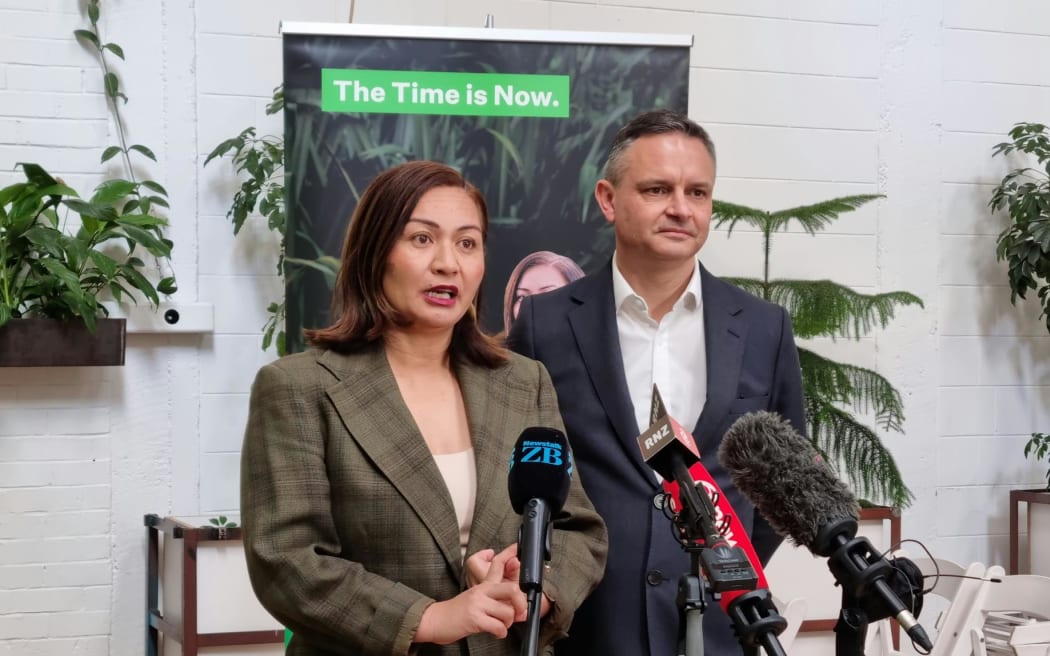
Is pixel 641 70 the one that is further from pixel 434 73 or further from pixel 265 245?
pixel 265 245

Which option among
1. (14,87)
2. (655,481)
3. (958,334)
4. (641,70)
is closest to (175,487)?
(14,87)

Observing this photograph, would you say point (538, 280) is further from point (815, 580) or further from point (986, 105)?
point (986, 105)

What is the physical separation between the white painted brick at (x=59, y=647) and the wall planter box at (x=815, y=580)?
221 centimetres

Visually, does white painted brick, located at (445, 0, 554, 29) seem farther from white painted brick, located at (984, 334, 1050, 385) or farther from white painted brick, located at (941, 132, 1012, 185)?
white painted brick, located at (984, 334, 1050, 385)

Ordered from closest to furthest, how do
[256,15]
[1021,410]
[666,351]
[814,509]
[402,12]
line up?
[814,509] < [666,351] < [256,15] < [402,12] < [1021,410]

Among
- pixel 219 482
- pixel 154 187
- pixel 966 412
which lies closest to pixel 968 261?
pixel 966 412

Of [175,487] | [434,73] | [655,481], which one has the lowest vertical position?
[175,487]

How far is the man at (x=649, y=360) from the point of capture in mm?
1956

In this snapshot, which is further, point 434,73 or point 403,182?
point 434,73

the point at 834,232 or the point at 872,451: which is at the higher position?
the point at 834,232

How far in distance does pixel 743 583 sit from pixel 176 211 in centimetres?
328

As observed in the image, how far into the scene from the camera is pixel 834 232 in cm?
457

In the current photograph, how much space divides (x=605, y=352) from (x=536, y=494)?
851 mm

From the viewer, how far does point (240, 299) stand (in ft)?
13.5
